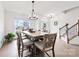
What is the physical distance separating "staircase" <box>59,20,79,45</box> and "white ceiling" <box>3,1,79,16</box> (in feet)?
2.96

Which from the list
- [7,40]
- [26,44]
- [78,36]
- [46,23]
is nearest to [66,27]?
[78,36]

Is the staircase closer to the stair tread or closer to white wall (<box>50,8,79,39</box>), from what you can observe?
the stair tread

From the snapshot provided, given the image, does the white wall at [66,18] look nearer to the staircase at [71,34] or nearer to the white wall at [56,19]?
the white wall at [56,19]

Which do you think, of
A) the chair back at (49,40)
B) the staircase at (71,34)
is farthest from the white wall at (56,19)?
the chair back at (49,40)

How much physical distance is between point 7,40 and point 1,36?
249 mm

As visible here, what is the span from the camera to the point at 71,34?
509 centimetres

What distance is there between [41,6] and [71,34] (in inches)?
79.9

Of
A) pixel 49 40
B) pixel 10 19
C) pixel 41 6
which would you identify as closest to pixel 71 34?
pixel 41 6

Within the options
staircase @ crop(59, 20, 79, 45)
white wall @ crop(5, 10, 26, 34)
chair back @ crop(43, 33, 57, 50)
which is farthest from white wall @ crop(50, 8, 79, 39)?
white wall @ crop(5, 10, 26, 34)

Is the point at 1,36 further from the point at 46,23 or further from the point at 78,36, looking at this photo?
the point at 78,36

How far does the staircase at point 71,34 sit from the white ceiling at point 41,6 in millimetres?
903

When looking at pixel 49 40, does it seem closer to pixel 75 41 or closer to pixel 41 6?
pixel 41 6

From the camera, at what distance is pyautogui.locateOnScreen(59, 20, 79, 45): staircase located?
15.4 ft

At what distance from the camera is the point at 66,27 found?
184 inches
